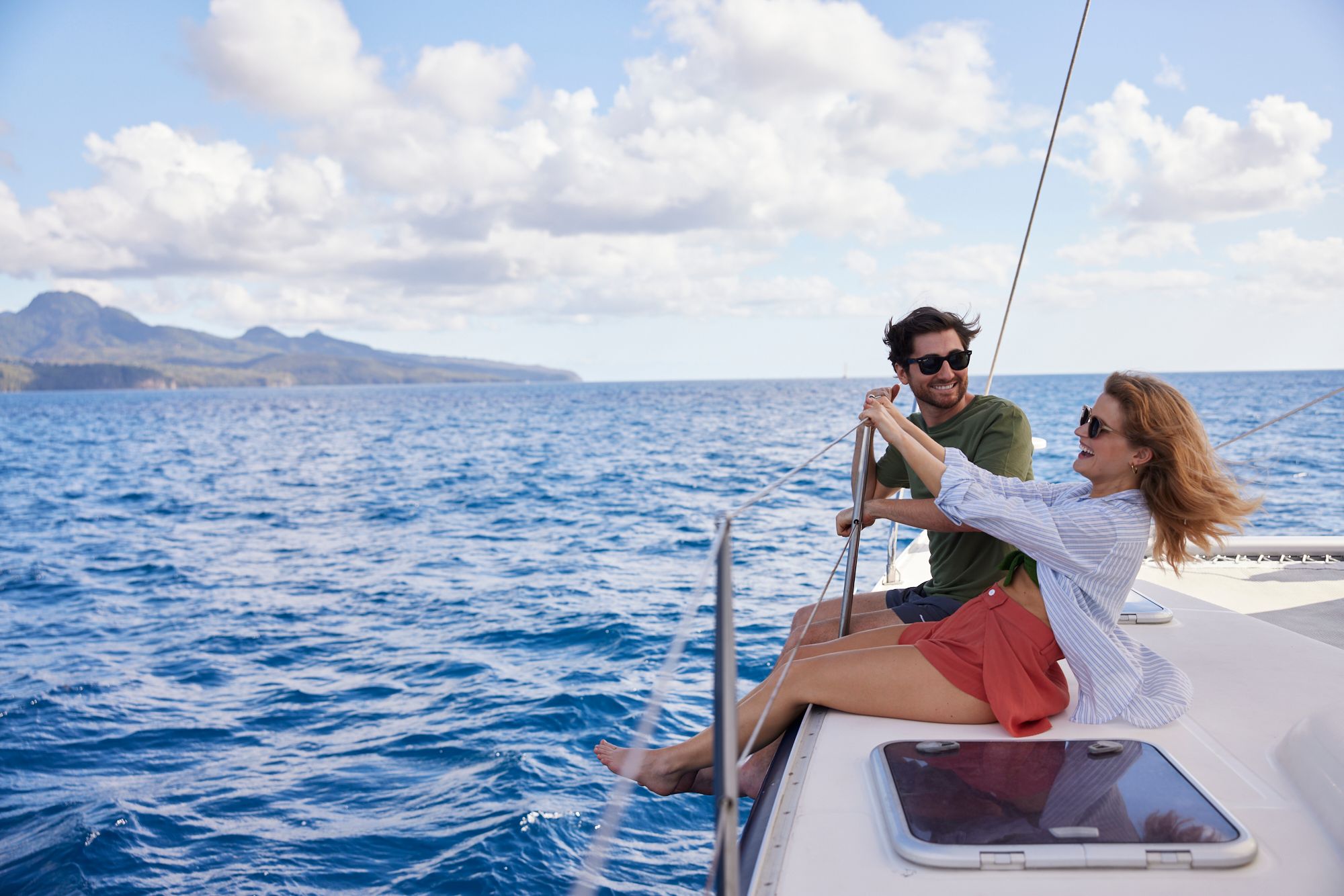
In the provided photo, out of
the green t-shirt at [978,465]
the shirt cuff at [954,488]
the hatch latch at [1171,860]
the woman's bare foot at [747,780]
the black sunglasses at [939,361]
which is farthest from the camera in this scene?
the black sunglasses at [939,361]

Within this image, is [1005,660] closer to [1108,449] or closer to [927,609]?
[1108,449]

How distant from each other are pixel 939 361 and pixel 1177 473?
91 centimetres

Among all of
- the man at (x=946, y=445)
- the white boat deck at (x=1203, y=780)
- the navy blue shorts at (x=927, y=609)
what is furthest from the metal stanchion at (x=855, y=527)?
the white boat deck at (x=1203, y=780)

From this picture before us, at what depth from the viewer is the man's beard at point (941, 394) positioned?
293 cm

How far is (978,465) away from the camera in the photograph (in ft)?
9.02

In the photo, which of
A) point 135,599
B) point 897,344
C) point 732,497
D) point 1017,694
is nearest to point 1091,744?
point 1017,694

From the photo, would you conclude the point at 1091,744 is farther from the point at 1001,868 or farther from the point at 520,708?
the point at 520,708

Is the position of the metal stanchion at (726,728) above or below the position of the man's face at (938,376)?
below

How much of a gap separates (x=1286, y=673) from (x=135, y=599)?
984 centimetres

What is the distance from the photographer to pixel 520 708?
5.82 metres

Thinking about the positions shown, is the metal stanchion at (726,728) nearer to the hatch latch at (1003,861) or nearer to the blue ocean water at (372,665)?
the hatch latch at (1003,861)

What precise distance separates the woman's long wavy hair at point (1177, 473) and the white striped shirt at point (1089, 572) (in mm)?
60

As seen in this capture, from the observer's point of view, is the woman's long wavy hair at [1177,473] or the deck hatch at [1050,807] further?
the woman's long wavy hair at [1177,473]

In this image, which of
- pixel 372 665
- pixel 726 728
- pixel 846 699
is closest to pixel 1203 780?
pixel 846 699
